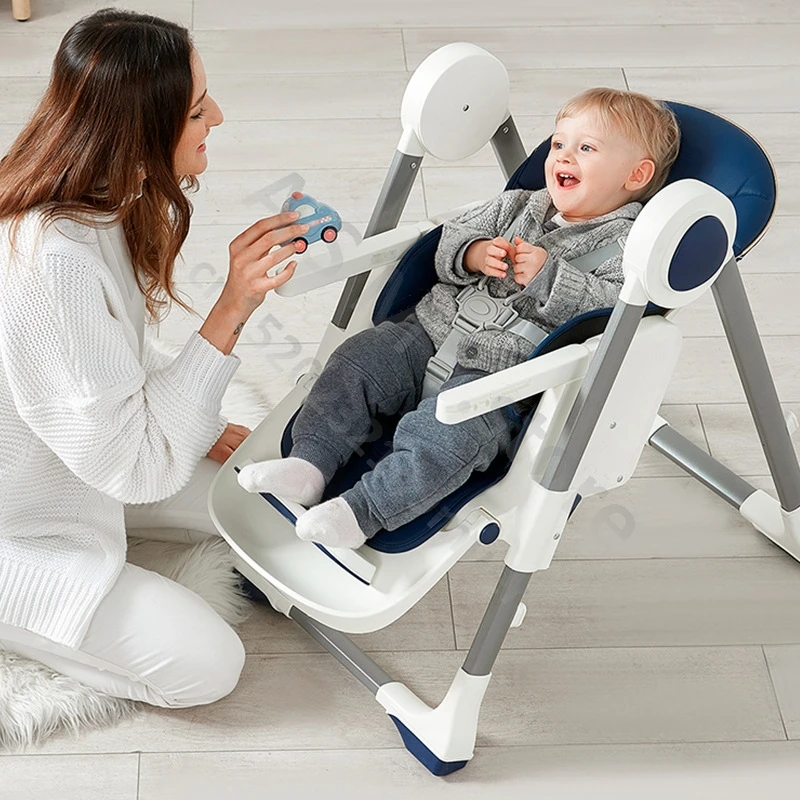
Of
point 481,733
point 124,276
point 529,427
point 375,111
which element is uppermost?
point 124,276

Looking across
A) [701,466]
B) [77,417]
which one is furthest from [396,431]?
[701,466]

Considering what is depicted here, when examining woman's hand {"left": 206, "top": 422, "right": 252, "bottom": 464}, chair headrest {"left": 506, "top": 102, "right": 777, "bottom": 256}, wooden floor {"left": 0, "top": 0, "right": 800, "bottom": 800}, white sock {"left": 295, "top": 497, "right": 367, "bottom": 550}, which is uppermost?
chair headrest {"left": 506, "top": 102, "right": 777, "bottom": 256}

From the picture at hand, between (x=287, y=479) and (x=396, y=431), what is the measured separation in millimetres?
134

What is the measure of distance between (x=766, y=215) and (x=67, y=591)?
2.96ft

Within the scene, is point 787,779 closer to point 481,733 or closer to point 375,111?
point 481,733

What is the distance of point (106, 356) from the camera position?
4.01ft

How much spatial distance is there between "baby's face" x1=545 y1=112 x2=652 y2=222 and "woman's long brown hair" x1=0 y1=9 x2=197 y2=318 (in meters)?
0.49

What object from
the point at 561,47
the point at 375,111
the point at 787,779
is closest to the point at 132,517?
the point at 787,779

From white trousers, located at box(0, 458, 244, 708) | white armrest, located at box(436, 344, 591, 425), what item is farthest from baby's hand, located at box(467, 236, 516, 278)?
white trousers, located at box(0, 458, 244, 708)

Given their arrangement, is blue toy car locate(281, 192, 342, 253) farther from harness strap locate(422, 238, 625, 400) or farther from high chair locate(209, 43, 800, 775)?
harness strap locate(422, 238, 625, 400)

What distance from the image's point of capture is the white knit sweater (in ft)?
3.89

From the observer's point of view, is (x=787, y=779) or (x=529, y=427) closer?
(x=529, y=427)

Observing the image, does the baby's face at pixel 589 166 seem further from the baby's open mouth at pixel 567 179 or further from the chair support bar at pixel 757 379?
the chair support bar at pixel 757 379

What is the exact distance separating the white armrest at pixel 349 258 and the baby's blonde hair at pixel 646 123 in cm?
25
